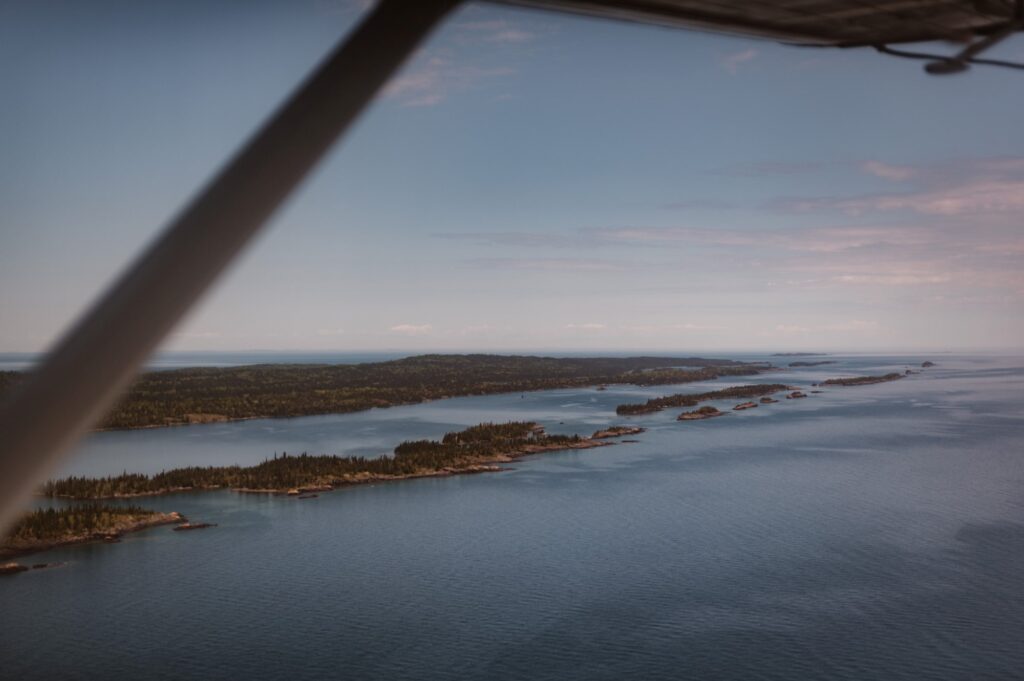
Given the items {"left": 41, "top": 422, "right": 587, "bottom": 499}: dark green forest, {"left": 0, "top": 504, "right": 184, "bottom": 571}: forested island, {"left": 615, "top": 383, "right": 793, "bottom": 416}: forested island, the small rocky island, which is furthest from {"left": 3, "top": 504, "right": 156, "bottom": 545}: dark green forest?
{"left": 615, "top": 383, "right": 793, "bottom": 416}: forested island

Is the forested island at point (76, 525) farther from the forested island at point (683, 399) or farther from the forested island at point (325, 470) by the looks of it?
the forested island at point (683, 399)

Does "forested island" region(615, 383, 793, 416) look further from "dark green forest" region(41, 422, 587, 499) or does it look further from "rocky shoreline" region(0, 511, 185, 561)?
"rocky shoreline" region(0, 511, 185, 561)

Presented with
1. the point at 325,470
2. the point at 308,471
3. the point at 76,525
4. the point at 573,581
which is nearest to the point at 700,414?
the point at 325,470

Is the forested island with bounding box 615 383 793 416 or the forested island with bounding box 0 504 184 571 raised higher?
the forested island with bounding box 615 383 793 416

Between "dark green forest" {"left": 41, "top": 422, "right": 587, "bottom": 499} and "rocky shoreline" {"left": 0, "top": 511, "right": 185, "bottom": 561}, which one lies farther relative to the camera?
"dark green forest" {"left": 41, "top": 422, "right": 587, "bottom": 499}

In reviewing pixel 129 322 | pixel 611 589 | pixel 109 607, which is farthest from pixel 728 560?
pixel 129 322

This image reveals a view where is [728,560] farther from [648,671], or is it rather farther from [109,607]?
[109,607]

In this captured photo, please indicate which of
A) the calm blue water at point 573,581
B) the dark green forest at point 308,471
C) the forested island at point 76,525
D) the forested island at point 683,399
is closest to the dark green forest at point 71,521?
the forested island at point 76,525
